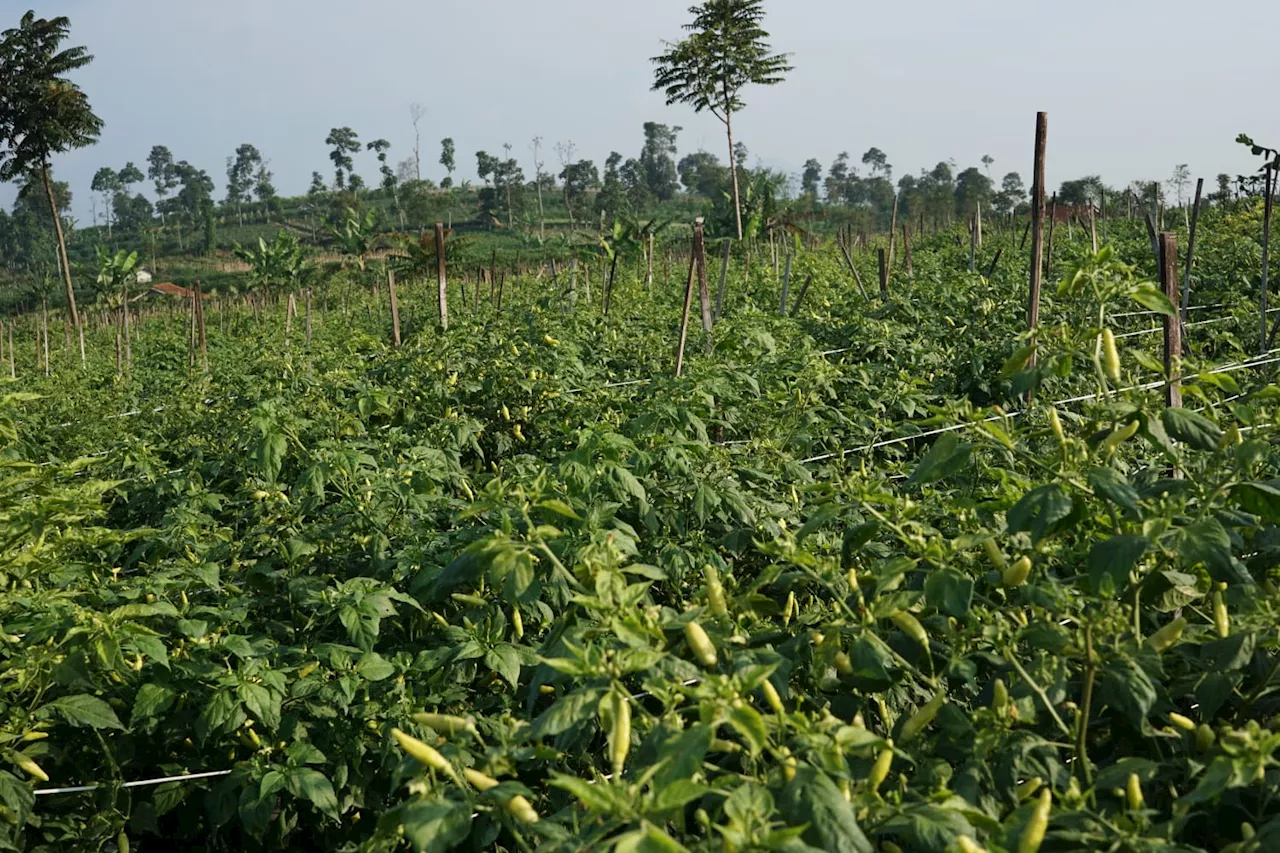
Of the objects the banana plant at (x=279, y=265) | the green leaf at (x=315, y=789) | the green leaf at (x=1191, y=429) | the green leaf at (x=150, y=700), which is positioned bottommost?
the green leaf at (x=315, y=789)

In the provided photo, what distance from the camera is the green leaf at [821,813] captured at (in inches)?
47.4

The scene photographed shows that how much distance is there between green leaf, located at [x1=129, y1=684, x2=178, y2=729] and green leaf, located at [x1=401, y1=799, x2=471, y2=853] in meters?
1.61

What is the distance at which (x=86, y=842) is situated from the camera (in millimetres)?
2668

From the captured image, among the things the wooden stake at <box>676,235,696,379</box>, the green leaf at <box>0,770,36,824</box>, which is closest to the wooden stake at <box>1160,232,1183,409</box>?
the wooden stake at <box>676,235,696,379</box>

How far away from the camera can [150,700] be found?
8.50 ft

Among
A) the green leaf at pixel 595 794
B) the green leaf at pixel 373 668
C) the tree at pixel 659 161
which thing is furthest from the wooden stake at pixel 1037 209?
the tree at pixel 659 161

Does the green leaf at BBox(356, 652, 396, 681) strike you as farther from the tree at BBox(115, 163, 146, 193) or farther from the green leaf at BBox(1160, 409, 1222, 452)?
the tree at BBox(115, 163, 146, 193)

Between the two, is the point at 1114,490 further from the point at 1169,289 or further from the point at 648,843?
the point at 1169,289

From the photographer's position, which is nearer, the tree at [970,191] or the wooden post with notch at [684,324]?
the wooden post with notch at [684,324]

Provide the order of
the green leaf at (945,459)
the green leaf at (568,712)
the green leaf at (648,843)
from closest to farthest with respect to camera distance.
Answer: the green leaf at (648,843), the green leaf at (568,712), the green leaf at (945,459)

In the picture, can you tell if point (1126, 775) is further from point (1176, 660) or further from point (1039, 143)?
point (1039, 143)

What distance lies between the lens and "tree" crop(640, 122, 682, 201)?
9100 centimetres

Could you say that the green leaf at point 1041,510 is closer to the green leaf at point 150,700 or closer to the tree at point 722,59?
the green leaf at point 150,700

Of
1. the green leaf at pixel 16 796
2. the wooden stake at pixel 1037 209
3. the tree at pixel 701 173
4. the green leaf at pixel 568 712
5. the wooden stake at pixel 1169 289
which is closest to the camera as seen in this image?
the green leaf at pixel 568 712
